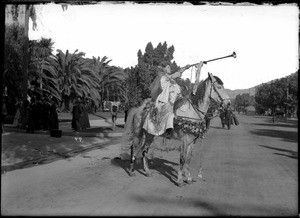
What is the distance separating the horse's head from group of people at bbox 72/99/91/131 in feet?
47.6

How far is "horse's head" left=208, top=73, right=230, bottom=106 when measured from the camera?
8047 mm

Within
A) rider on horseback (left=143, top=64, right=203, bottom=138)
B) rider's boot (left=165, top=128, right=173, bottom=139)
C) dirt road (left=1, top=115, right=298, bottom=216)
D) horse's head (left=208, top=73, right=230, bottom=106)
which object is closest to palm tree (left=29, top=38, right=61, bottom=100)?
dirt road (left=1, top=115, right=298, bottom=216)

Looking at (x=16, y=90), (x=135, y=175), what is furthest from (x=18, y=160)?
(x=16, y=90)

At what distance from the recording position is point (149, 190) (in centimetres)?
726

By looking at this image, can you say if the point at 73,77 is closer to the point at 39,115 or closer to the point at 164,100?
the point at 39,115

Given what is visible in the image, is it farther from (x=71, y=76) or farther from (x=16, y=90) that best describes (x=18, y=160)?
(x=71, y=76)

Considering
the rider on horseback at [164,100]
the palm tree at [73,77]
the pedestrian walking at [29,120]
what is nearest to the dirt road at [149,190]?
the rider on horseback at [164,100]

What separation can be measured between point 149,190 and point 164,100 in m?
2.44

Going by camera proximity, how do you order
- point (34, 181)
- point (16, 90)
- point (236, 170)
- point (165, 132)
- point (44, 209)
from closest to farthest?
point (44, 209), point (34, 181), point (165, 132), point (236, 170), point (16, 90)

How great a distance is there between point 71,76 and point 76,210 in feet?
110

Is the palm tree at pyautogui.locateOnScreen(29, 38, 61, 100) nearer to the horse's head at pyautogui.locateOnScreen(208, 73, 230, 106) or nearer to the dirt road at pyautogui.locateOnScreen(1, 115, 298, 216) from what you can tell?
the dirt road at pyautogui.locateOnScreen(1, 115, 298, 216)

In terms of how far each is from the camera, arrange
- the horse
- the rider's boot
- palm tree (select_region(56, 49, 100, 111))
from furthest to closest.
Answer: palm tree (select_region(56, 49, 100, 111))
the rider's boot
the horse

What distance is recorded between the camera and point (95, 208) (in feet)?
18.5

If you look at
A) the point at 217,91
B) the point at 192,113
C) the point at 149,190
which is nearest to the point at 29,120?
the point at 192,113
